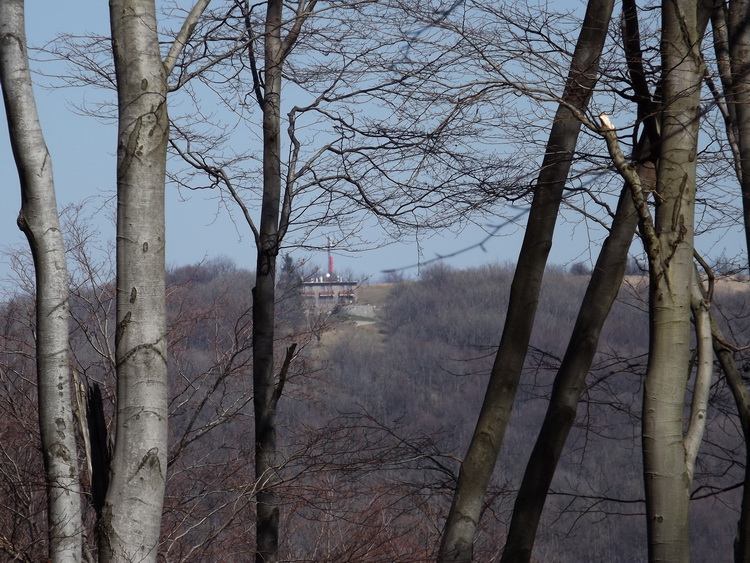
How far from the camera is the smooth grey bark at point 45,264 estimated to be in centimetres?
391

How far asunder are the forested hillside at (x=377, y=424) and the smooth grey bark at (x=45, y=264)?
17 centimetres

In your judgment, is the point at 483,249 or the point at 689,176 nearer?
the point at 689,176

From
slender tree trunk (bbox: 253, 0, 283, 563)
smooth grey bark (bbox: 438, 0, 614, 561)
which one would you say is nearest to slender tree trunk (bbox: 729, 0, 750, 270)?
smooth grey bark (bbox: 438, 0, 614, 561)

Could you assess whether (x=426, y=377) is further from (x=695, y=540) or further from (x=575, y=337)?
(x=575, y=337)

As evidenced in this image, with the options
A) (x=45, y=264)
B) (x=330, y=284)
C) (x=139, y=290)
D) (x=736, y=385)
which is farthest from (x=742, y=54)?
(x=330, y=284)

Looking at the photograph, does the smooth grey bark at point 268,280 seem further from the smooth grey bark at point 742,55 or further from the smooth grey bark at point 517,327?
the smooth grey bark at point 742,55

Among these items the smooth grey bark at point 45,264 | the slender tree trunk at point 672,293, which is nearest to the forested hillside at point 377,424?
the smooth grey bark at point 45,264

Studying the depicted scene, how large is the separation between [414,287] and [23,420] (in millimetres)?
85016

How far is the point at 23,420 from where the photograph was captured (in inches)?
376

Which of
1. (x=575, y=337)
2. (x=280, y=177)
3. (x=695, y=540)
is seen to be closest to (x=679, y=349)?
(x=575, y=337)

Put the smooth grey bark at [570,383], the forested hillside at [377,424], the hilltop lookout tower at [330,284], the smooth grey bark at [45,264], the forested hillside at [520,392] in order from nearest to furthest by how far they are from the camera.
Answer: the smooth grey bark at [45,264], the smooth grey bark at [570,383], the forested hillside at [377,424], the hilltop lookout tower at [330,284], the forested hillside at [520,392]

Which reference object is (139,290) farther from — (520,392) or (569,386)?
(520,392)

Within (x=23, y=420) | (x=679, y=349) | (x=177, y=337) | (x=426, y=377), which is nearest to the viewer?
(x=679, y=349)

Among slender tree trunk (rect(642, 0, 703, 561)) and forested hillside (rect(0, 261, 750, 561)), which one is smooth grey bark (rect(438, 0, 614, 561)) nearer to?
forested hillside (rect(0, 261, 750, 561))
